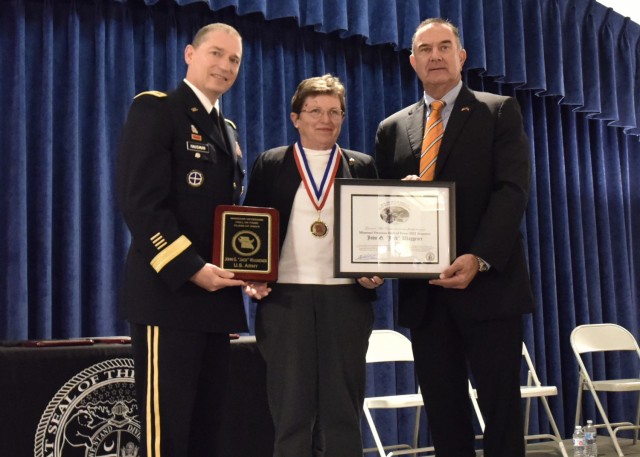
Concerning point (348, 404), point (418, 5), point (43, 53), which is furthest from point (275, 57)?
point (348, 404)

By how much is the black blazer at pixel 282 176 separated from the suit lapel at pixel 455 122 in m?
0.32

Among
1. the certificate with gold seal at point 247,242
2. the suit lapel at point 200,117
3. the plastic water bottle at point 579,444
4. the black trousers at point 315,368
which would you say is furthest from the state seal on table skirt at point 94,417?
the plastic water bottle at point 579,444

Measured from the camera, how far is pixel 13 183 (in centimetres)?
421

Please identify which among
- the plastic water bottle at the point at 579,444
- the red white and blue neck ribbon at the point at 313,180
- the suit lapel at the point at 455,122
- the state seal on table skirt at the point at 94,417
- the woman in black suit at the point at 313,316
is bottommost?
the plastic water bottle at the point at 579,444

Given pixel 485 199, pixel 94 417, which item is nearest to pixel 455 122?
pixel 485 199

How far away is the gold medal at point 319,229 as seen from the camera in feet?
9.21

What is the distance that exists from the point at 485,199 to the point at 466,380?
26.8 inches

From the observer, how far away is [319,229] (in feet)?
9.23

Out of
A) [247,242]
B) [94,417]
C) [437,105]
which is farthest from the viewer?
[94,417]

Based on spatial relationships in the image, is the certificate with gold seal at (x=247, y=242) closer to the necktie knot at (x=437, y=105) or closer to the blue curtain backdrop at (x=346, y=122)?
the necktie knot at (x=437, y=105)

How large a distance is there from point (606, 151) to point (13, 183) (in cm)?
543

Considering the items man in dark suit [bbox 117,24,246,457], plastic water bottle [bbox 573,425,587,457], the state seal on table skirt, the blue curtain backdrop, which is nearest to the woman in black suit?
man in dark suit [bbox 117,24,246,457]

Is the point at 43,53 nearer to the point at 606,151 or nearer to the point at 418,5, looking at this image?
the point at 418,5

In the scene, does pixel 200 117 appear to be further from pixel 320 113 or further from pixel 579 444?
pixel 579 444
